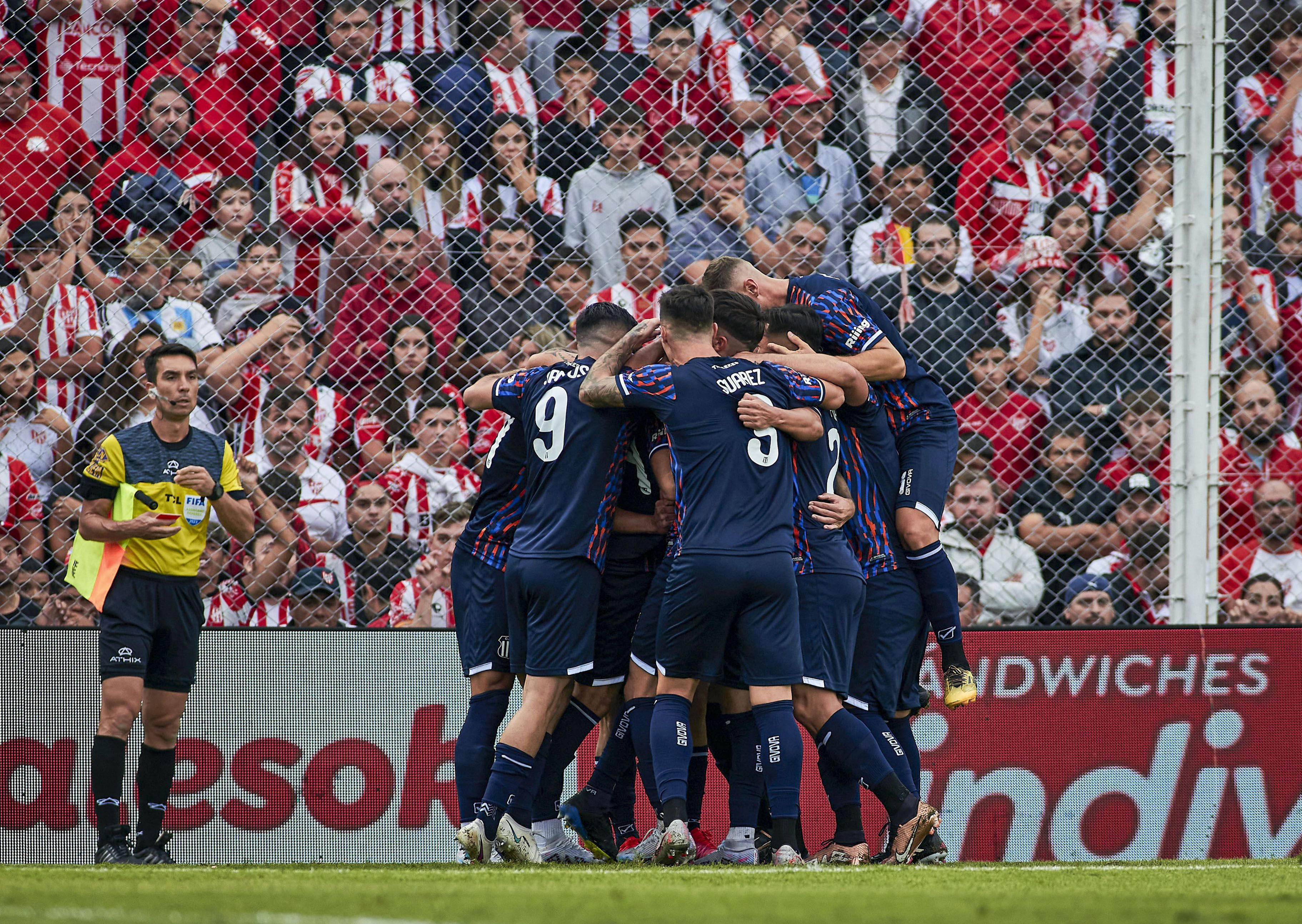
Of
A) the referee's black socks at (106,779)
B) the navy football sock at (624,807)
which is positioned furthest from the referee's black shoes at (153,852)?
the navy football sock at (624,807)

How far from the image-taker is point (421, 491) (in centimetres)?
738

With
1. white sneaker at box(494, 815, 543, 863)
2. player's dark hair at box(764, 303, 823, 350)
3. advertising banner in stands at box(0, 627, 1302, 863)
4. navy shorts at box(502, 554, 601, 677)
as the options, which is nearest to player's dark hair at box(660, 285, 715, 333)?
player's dark hair at box(764, 303, 823, 350)

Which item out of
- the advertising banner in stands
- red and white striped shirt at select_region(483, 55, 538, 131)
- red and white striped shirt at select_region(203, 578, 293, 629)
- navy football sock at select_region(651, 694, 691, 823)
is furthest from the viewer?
red and white striped shirt at select_region(483, 55, 538, 131)

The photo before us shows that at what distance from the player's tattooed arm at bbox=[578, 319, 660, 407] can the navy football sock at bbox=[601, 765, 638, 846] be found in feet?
4.78

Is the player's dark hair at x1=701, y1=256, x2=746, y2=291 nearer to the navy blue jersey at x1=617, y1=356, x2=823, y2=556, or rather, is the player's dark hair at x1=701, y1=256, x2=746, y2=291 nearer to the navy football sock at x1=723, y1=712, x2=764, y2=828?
the navy blue jersey at x1=617, y1=356, x2=823, y2=556

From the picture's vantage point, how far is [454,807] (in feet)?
22.0

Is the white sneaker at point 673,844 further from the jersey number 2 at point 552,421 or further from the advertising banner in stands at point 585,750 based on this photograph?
the advertising banner in stands at point 585,750

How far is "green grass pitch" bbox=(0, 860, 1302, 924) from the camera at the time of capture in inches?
130

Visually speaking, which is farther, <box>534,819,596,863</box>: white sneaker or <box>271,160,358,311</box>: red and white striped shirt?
<box>271,160,358,311</box>: red and white striped shirt

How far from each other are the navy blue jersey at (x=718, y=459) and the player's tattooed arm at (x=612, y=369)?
0.05 metres

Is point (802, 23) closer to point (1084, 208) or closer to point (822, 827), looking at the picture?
point (1084, 208)

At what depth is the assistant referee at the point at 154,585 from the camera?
20.2 feet

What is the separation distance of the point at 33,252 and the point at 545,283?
2.54 meters

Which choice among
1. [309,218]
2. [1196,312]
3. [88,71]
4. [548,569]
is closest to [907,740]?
[548,569]
